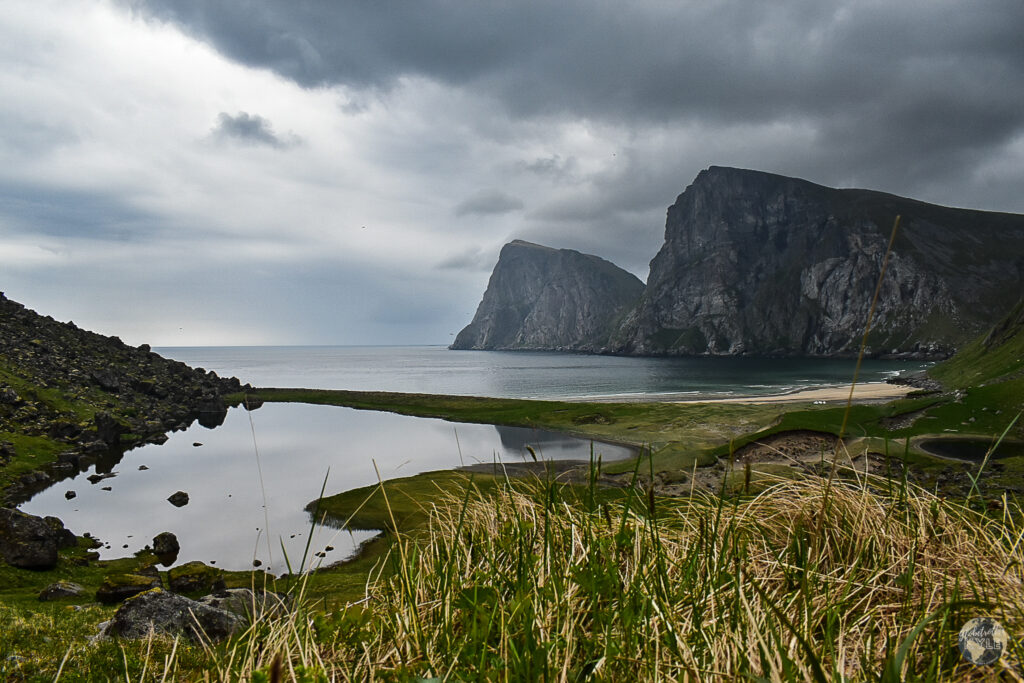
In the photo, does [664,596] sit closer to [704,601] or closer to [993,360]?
[704,601]

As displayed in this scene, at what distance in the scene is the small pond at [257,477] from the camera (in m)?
33.3

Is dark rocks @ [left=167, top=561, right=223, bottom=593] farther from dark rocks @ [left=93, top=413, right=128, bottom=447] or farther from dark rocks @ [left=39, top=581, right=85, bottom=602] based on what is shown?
dark rocks @ [left=93, top=413, right=128, bottom=447]

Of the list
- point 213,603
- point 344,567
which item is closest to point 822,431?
point 344,567

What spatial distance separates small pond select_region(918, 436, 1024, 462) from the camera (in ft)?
126

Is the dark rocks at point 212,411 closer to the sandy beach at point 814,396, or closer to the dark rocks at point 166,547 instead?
the dark rocks at point 166,547

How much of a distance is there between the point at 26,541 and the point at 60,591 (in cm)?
651

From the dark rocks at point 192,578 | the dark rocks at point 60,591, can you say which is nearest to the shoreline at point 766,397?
the dark rocks at point 192,578

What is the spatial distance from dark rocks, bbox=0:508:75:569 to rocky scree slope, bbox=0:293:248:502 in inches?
702

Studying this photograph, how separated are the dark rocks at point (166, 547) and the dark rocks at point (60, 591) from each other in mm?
7619

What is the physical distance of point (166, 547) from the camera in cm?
3184

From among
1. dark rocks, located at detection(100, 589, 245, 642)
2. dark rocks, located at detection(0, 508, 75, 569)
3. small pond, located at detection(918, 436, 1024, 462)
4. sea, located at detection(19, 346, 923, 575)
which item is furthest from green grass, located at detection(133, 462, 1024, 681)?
small pond, located at detection(918, 436, 1024, 462)

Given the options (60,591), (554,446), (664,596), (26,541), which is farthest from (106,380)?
(664,596)

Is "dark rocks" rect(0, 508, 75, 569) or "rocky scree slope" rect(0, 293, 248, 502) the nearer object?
"dark rocks" rect(0, 508, 75, 569)

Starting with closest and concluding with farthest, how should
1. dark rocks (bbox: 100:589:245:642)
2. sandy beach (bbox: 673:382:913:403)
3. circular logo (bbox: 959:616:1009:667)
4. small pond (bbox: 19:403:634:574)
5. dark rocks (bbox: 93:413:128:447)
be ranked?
circular logo (bbox: 959:616:1009:667) → dark rocks (bbox: 100:589:245:642) → small pond (bbox: 19:403:634:574) → dark rocks (bbox: 93:413:128:447) → sandy beach (bbox: 673:382:913:403)
